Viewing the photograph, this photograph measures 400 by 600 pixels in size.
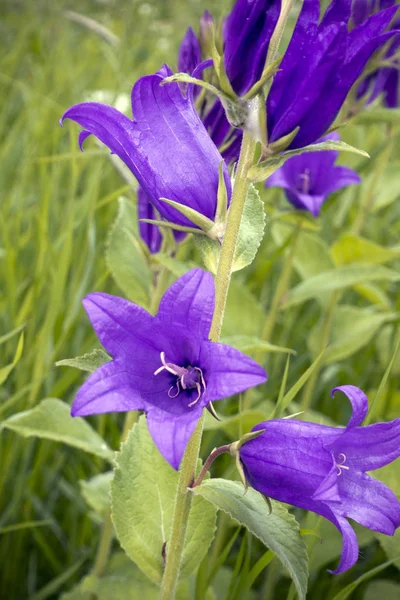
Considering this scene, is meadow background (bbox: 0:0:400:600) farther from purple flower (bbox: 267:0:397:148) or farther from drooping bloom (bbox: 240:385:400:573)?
purple flower (bbox: 267:0:397:148)

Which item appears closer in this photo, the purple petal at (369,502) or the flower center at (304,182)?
the purple petal at (369,502)

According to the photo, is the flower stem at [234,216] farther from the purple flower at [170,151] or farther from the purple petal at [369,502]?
the purple petal at [369,502]

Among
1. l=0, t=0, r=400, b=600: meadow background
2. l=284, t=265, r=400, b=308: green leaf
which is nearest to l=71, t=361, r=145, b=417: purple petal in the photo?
l=0, t=0, r=400, b=600: meadow background

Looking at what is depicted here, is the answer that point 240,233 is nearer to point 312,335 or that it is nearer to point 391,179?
point 312,335

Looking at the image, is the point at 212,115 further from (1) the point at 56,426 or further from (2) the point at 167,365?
(1) the point at 56,426

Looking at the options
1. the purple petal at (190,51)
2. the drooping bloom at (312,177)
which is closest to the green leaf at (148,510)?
the purple petal at (190,51)

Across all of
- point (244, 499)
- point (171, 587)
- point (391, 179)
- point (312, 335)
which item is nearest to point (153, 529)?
point (171, 587)

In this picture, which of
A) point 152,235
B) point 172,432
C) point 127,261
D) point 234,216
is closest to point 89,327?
point 127,261

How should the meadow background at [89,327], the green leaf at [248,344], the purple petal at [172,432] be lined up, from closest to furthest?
the purple petal at [172,432]
the green leaf at [248,344]
the meadow background at [89,327]
